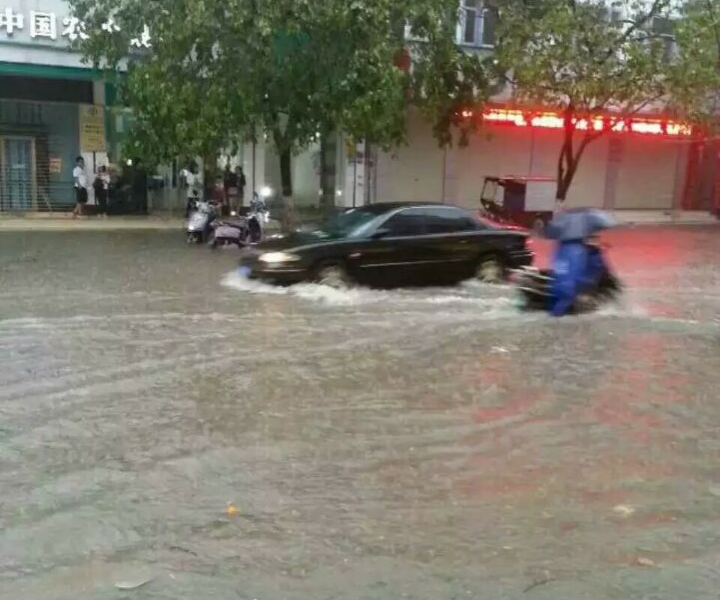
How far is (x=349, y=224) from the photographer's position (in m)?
12.8

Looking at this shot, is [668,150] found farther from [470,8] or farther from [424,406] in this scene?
[424,406]

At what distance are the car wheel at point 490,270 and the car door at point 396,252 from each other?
1.04 meters

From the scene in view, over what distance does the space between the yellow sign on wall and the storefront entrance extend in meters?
1.38

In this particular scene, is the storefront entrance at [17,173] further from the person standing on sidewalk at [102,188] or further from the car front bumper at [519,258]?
the car front bumper at [519,258]

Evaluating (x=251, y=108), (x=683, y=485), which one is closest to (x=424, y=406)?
(x=683, y=485)

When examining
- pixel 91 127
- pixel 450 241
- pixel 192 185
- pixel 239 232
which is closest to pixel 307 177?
pixel 192 185

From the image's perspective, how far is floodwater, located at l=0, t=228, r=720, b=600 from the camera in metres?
4.36

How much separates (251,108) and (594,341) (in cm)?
1112

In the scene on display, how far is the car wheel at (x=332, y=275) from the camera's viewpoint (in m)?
12.2

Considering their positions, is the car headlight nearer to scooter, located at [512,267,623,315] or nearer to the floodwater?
the floodwater

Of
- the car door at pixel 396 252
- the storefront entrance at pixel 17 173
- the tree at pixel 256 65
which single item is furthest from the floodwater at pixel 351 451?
the storefront entrance at pixel 17 173

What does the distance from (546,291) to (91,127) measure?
17145 millimetres

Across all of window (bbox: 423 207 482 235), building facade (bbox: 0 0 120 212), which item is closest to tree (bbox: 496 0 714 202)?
window (bbox: 423 207 482 235)

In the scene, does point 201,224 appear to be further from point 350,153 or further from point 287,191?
point 350,153
